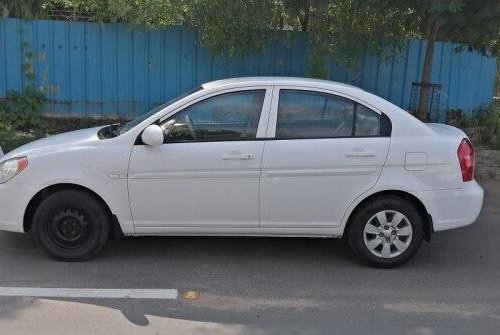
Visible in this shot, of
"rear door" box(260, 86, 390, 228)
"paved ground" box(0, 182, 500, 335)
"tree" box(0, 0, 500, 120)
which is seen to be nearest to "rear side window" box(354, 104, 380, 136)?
"rear door" box(260, 86, 390, 228)

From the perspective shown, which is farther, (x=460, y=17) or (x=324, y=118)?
(x=460, y=17)

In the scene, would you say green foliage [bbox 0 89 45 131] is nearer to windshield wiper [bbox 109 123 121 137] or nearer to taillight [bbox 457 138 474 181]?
windshield wiper [bbox 109 123 121 137]

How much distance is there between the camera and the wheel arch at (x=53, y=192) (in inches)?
201

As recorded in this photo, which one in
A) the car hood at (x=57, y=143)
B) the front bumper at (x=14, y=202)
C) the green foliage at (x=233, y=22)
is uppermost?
the green foliage at (x=233, y=22)

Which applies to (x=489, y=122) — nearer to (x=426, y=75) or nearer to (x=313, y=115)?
(x=426, y=75)

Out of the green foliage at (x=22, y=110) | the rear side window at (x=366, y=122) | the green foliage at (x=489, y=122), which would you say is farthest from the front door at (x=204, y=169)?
the green foliage at (x=489, y=122)

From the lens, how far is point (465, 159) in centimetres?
520

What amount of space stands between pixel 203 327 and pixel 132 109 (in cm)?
684

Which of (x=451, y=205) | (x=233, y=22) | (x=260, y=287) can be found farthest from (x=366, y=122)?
(x=233, y=22)

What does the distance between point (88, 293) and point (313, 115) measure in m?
2.29

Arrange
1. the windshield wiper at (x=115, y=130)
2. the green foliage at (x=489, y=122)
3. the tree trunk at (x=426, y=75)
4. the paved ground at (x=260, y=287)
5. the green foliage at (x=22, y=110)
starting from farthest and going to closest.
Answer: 1. the green foliage at (x=489, y=122)
2. the green foliage at (x=22, y=110)
3. the tree trunk at (x=426, y=75)
4. the windshield wiper at (x=115, y=130)
5. the paved ground at (x=260, y=287)

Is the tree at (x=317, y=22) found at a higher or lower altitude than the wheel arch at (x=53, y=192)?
higher

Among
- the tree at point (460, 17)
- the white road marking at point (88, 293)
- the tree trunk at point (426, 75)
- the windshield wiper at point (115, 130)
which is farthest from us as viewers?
the tree trunk at point (426, 75)

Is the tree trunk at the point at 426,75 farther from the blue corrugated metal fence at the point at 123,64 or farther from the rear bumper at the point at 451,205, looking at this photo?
the rear bumper at the point at 451,205
